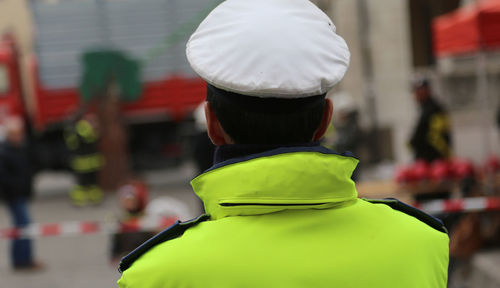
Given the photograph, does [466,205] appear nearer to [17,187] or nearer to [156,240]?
[17,187]

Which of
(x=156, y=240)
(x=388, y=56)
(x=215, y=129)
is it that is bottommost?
(x=388, y=56)

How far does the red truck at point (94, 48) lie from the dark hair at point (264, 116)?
14729 mm

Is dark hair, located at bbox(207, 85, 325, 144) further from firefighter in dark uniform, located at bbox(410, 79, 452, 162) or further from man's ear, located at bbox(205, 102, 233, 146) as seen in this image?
firefighter in dark uniform, located at bbox(410, 79, 452, 162)

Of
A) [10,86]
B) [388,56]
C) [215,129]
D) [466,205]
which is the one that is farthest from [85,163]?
[215,129]

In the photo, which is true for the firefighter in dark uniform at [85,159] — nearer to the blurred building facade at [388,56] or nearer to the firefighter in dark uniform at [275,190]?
the blurred building facade at [388,56]

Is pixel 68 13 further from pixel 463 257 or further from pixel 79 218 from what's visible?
pixel 463 257

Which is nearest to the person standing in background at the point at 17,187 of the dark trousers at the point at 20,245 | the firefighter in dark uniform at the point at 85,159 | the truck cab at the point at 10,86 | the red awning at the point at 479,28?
the dark trousers at the point at 20,245

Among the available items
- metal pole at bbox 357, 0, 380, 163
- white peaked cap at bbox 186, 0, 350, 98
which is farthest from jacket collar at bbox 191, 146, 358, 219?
metal pole at bbox 357, 0, 380, 163

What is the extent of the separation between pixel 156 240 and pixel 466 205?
588 centimetres

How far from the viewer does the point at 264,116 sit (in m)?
1.34

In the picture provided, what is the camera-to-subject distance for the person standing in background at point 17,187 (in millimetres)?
9023

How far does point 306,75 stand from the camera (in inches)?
52.0

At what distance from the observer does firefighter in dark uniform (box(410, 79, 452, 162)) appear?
26.3ft

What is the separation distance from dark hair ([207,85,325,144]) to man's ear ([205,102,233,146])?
0.05ft
